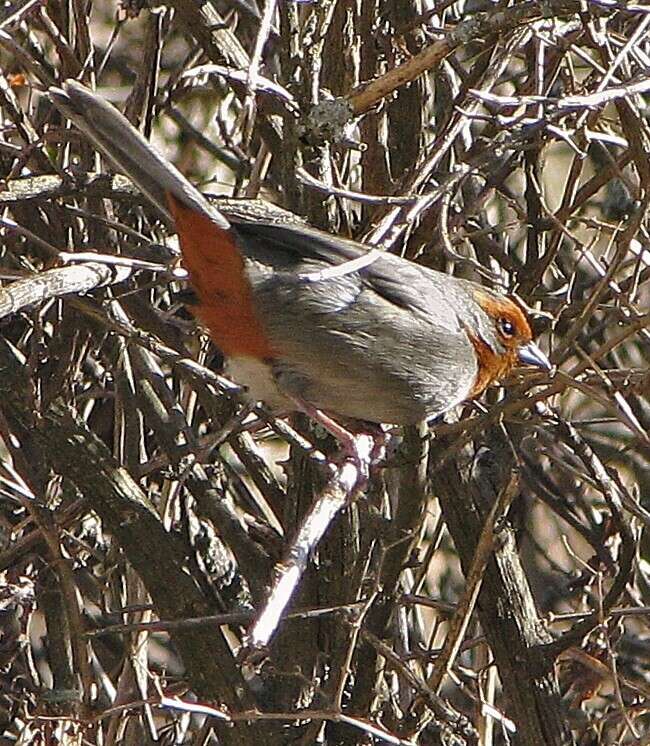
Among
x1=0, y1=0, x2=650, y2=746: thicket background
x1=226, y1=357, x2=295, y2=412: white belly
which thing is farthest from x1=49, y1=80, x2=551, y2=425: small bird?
x1=0, y1=0, x2=650, y2=746: thicket background

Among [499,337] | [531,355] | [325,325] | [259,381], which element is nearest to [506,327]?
[499,337]

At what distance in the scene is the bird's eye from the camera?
14.6 feet

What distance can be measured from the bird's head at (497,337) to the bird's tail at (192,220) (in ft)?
2.30

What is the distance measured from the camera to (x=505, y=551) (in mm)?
4398

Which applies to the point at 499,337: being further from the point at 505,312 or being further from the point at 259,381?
the point at 259,381

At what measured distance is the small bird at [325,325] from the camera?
13.3ft

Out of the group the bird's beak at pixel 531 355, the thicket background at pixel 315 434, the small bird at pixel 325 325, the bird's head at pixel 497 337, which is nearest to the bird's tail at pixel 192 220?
the small bird at pixel 325 325

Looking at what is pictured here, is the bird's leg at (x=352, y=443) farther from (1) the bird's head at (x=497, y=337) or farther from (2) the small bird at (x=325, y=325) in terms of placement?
(1) the bird's head at (x=497, y=337)

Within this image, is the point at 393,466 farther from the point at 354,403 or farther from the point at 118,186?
the point at 118,186

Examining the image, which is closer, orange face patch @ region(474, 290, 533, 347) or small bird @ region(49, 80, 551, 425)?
small bird @ region(49, 80, 551, 425)

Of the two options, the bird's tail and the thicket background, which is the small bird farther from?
the thicket background

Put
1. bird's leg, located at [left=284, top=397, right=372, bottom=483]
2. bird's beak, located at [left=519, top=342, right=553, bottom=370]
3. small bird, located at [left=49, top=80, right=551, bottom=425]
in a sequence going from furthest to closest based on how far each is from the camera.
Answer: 1. bird's beak, located at [left=519, top=342, right=553, bottom=370]
2. small bird, located at [left=49, top=80, right=551, bottom=425]
3. bird's leg, located at [left=284, top=397, right=372, bottom=483]

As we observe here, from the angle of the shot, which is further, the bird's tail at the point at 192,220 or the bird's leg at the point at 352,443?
the bird's tail at the point at 192,220

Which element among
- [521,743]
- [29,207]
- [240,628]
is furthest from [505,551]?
[29,207]
